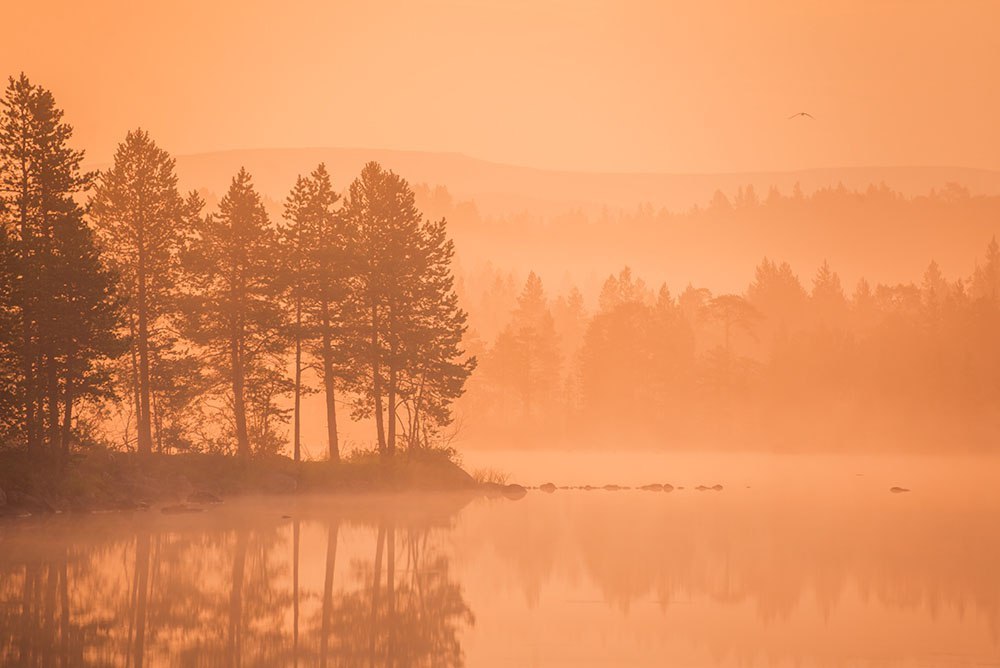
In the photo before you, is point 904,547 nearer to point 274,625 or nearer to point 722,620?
point 722,620

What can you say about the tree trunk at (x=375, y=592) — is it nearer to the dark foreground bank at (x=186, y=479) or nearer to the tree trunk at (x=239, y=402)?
the dark foreground bank at (x=186, y=479)

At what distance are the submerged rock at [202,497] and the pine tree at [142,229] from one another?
3.87 meters

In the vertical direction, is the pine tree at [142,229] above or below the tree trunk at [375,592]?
above

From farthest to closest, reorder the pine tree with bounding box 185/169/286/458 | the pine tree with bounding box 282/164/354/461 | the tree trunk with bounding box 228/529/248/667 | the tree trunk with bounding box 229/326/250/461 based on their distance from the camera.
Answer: the pine tree with bounding box 282/164/354/461
the tree trunk with bounding box 229/326/250/461
the pine tree with bounding box 185/169/286/458
the tree trunk with bounding box 228/529/248/667

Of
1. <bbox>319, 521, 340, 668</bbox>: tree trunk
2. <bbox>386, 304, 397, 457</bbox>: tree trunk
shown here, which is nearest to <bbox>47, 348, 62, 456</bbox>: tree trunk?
<bbox>319, 521, 340, 668</bbox>: tree trunk

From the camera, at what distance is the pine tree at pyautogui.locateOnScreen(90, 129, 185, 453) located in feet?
191

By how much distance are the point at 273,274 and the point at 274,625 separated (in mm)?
37476

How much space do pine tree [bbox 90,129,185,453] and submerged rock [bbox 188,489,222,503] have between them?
12.7 feet

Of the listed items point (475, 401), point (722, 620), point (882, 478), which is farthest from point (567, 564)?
point (475, 401)

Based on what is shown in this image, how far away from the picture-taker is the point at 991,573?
36.7m

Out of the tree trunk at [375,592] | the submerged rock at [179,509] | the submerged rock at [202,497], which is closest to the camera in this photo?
the tree trunk at [375,592]

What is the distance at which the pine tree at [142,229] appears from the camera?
58.3 metres

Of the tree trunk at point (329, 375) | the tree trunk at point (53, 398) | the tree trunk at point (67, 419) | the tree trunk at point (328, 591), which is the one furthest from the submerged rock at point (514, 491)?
the tree trunk at point (53, 398)

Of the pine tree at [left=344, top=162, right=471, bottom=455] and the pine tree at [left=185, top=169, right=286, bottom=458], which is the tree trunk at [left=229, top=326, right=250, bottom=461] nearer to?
the pine tree at [left=185, top=169, right=286, bottom=458]
